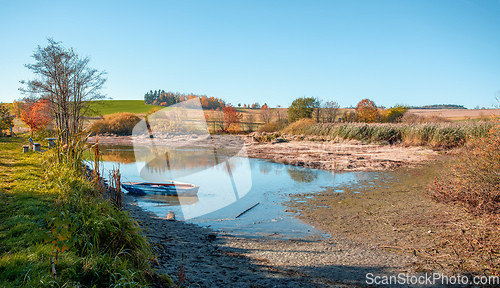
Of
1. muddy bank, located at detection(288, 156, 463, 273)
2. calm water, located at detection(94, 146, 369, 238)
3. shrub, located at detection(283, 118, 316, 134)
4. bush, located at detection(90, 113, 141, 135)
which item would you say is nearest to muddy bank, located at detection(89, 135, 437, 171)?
calm water, located at detection(94, 146, 369, 238)

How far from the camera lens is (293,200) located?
10.7m

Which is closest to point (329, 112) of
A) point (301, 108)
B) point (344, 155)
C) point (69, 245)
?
point (301, 108)

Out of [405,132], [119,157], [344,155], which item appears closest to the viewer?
[344,155]

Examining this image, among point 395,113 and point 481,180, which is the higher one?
point 395,113

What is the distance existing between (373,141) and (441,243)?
2250cm

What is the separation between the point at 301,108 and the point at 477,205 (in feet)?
113

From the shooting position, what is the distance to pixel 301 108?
1623 inches

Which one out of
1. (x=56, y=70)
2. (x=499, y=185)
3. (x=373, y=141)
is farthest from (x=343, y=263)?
(x=56, y=70)

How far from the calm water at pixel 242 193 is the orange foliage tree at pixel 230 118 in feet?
84.7

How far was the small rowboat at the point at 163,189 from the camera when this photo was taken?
35.9 feet

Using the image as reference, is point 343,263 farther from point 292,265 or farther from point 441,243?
point 441,243

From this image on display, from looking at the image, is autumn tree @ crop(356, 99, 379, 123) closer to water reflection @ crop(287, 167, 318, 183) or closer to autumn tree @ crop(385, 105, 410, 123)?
autumn tree @ crop(385, 105, 410, 123)

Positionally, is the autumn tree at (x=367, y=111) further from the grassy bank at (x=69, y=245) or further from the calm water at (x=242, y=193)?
the grassy bank at (x=69, y=245)

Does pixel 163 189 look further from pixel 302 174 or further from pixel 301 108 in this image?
pixel 301 108
